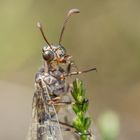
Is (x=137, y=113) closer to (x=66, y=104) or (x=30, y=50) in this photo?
(x=30, y=50)

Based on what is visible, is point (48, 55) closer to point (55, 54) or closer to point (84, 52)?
point (55, 54)

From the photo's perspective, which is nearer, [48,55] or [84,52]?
[48,55]

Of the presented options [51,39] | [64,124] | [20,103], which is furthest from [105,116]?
[51,39]

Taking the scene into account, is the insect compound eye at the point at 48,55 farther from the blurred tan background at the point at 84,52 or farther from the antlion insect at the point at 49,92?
the blurred tan background at the point at 84,52

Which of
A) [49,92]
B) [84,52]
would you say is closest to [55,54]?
[49,92]

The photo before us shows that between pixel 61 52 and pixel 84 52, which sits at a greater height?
pixel 84 52

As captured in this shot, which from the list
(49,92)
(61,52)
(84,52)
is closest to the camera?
(61,52)

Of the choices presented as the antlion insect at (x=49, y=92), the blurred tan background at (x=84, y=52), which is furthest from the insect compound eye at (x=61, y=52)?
the blurred tan background at (x=84, y=52)
